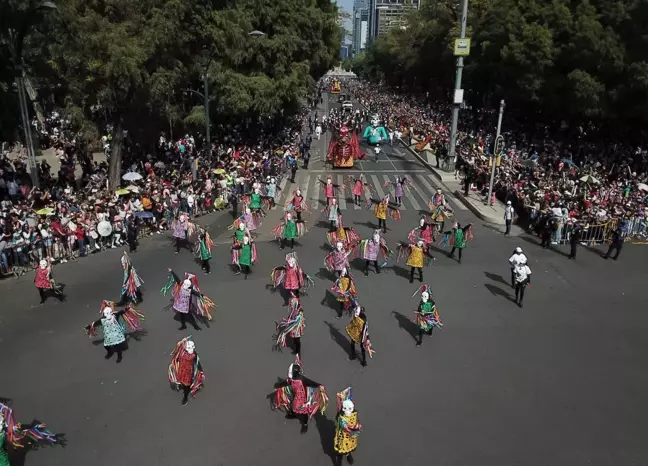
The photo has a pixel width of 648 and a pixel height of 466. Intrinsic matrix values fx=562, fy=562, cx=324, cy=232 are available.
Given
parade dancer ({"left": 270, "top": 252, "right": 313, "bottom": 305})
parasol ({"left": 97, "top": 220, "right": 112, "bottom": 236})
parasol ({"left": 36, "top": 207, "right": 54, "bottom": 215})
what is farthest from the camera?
parasol ({"left": 97, "top": 220, "right": 112, "bottom": 236})

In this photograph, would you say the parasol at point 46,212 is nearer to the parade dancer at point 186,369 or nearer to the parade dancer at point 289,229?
the parade dancer at point 289,229

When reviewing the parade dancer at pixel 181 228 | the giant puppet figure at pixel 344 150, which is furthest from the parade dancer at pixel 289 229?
the giant puppet figure at pixel 344 150

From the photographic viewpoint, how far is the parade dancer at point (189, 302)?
39.0 ft

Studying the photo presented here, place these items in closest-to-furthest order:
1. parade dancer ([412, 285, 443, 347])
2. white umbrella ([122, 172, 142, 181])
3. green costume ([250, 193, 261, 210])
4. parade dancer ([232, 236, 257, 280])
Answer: parade dancer ([412, 285, 443, 347]), parade dancer ([232, 236, 257, 280]), green costume ([250, 193, 261, 210]), white umbrella ([122, 172, 142, 181])

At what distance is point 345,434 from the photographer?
804 centimetres

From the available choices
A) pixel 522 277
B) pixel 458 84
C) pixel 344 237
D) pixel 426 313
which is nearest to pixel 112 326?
pixel 426 313

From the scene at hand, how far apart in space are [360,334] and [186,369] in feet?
10.9

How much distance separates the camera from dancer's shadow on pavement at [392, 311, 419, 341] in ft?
41.3

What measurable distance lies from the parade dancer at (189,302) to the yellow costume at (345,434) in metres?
5.09

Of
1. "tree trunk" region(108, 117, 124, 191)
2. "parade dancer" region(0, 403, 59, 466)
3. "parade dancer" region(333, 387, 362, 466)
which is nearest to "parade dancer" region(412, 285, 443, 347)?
Result: "parade dancer" region(333, 387, 362, 466)

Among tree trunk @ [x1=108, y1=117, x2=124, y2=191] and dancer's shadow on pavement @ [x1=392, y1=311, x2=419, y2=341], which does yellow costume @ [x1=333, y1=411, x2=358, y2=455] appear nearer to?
dancer's shadow on pavement @ [x1=392, y1=311, x2=419, y2=341]

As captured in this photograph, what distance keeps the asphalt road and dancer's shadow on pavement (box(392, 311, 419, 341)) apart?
47 millimetres

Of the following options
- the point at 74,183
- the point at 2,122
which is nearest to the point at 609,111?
the point at 74,183

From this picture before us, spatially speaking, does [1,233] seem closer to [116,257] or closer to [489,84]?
[116,257]
